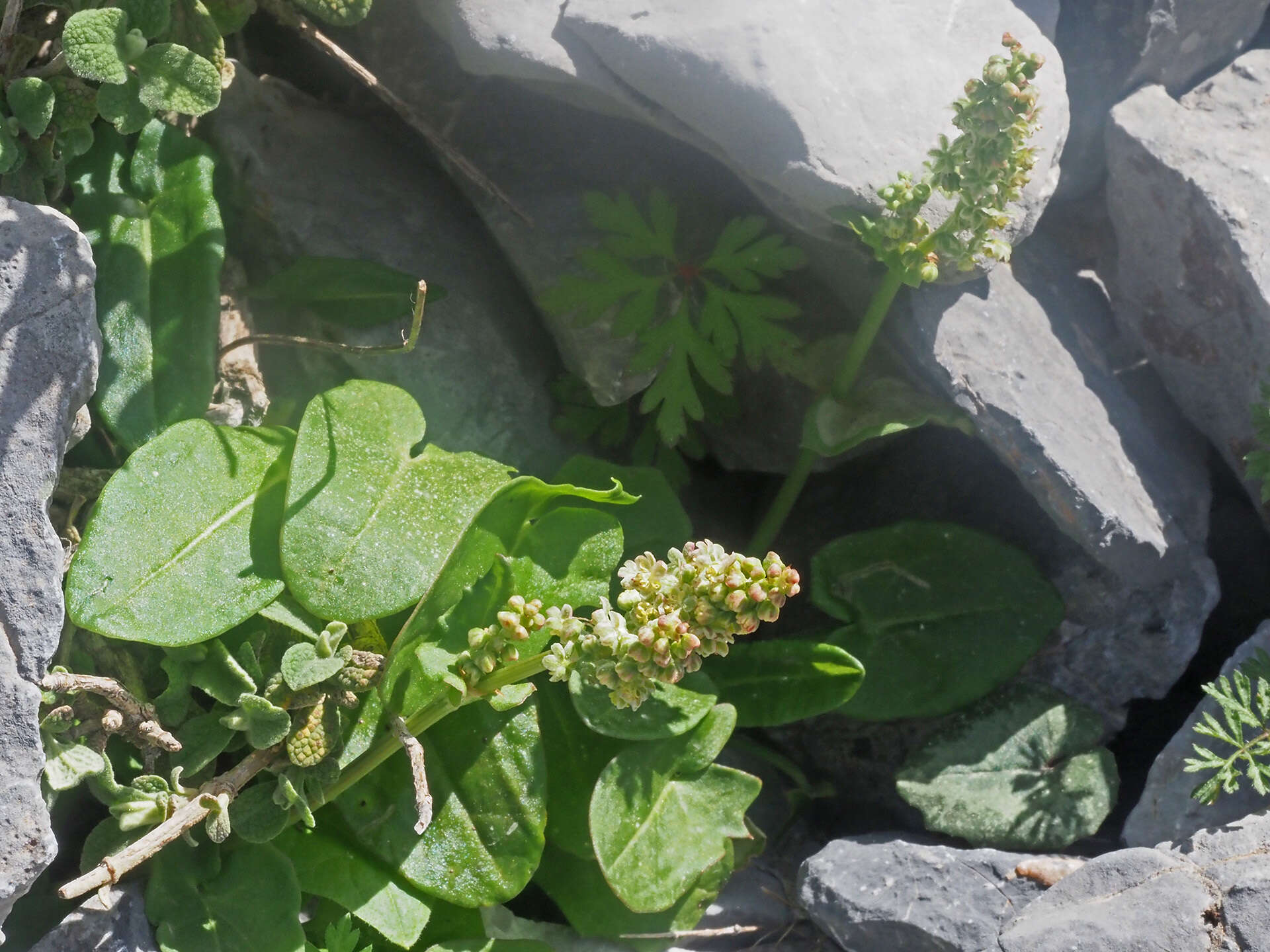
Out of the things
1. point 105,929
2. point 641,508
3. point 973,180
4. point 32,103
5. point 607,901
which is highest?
point 973,180

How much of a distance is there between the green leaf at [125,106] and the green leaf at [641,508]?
110cm

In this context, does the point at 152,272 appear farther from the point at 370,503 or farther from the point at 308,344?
the point at 370,503

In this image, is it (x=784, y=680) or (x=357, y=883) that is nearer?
(x=357, y=883)

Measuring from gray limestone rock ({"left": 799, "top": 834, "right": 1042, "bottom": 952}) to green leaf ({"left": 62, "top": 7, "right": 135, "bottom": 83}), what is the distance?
210 cm

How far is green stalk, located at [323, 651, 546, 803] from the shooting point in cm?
201

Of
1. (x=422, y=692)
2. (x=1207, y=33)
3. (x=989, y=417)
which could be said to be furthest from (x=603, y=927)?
(x=1207, y=33)

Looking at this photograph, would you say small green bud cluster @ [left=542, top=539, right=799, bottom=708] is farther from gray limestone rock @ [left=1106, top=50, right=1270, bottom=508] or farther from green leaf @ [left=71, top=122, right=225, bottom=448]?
gray limestone rock @ [left=1106, top=50, right=1270, bottom=508]

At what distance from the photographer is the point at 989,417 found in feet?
8.36

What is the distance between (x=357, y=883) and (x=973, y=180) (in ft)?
5.96

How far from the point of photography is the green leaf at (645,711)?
2.36 metres

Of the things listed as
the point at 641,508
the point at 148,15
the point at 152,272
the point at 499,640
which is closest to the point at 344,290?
the point at 152,272

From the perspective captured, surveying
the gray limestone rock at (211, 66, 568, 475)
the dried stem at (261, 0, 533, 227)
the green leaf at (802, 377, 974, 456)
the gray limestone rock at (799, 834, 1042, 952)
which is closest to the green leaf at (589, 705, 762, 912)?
the gray limestone rock at (799, 834, 1042, 952)

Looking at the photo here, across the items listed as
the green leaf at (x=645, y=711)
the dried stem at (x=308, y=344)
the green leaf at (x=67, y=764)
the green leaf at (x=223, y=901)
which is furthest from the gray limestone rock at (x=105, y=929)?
the dried stem at (x=308, y=344)

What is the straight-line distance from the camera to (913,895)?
→ 95.3 inches
